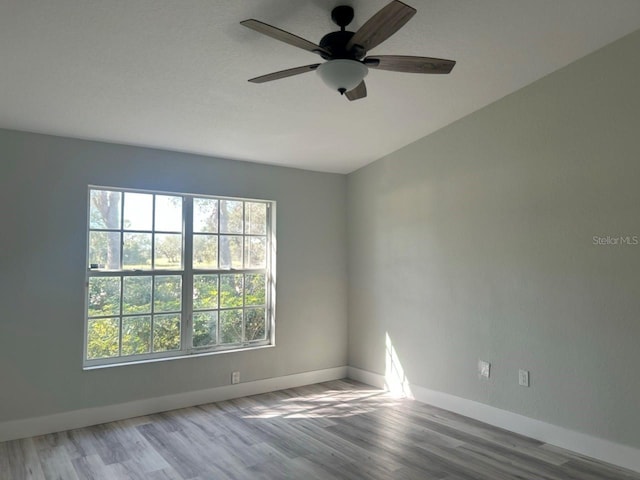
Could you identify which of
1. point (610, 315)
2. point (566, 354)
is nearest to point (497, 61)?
point (610, 315)

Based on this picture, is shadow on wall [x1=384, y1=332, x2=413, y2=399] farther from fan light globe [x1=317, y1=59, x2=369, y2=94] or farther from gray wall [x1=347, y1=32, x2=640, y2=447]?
fan light globe [x1=317, y1=59, x2=369, y2=94]

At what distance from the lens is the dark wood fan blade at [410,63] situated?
222 cm

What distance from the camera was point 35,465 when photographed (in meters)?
2.86

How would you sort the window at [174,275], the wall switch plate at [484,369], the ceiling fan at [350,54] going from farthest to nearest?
the window at [174,275]
the wall switch plate at [484,369]
the ceiling fan at [350,54]

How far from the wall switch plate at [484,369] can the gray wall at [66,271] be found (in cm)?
193

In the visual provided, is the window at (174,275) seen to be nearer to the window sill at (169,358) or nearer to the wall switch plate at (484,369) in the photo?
the window sill at (169,358)

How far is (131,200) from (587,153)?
142 inches

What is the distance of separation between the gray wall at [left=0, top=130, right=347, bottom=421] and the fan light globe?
2279mm

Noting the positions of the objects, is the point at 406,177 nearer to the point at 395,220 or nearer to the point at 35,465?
the point at 395,220

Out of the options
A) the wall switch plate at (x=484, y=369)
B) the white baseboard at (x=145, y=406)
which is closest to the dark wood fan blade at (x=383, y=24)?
the wall switch plate at (x=484, y=369)

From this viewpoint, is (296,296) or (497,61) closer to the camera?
(497,61)

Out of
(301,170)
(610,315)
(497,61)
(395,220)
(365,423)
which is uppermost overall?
(497,61)

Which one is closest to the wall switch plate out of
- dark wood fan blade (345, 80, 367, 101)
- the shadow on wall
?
the shadow on wall

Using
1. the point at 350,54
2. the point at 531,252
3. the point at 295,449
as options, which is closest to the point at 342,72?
the point at 350,54
